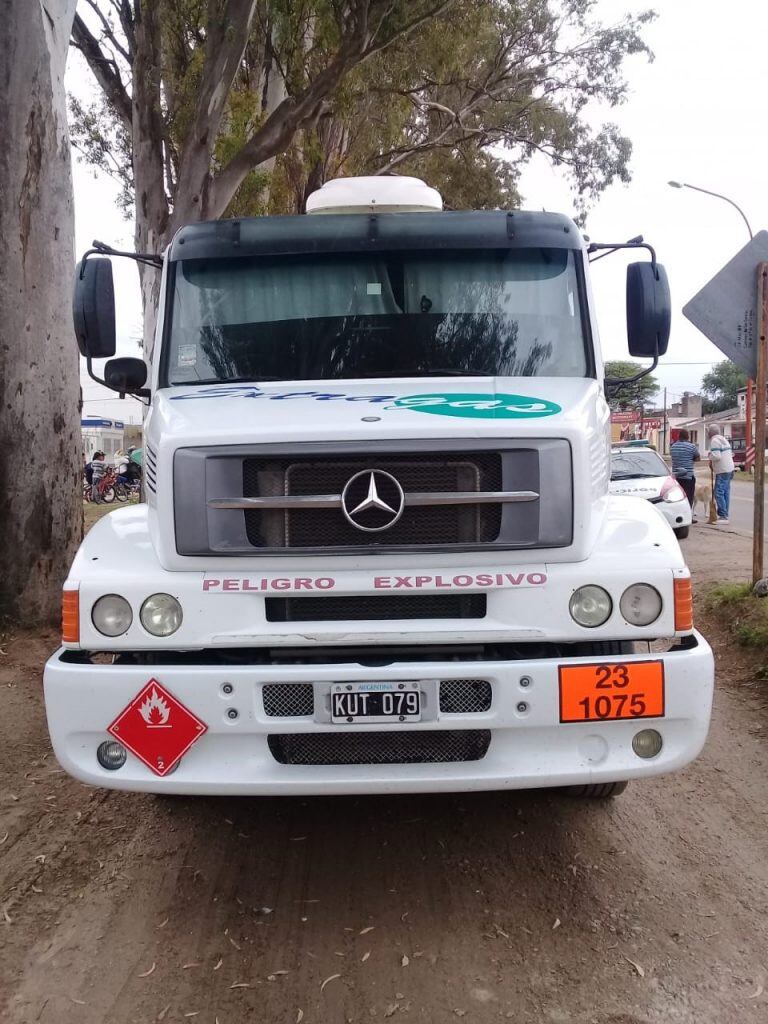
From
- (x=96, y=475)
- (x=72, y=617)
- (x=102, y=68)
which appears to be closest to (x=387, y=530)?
(x=72, y=617)

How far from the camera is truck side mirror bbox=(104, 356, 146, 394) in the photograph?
4.91 metres

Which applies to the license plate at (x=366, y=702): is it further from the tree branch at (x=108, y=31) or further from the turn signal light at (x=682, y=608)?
the tree branch at (x=108, y=31)

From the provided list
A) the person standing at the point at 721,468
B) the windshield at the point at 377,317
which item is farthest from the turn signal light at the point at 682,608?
the person standing at the point at 721,468

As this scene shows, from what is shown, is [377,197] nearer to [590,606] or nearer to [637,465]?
[590,606]

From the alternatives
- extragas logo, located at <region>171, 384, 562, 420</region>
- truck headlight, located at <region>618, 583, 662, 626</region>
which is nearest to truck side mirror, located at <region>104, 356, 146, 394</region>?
extragas logo, located at <region>171, 384, 562, 420</region>

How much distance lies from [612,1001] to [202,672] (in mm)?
1700

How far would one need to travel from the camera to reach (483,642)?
134 inches

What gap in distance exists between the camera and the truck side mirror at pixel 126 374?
491 centimetres

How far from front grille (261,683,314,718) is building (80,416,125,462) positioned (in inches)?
1181

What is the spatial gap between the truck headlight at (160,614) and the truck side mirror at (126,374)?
5.95ft

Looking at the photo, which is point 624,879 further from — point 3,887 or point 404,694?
point 3,887

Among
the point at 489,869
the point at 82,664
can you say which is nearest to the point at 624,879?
the point at 489,869

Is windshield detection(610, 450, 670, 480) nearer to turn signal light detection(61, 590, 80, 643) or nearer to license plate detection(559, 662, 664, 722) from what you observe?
license plate detection(559, 662, 664, 722)

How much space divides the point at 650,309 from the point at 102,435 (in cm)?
4632
